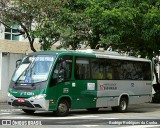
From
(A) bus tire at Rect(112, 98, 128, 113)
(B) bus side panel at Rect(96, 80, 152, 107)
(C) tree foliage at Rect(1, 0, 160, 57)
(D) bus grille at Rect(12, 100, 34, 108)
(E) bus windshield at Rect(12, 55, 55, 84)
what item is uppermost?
(C) tree foliage at Rect(1, 0, 160, 57)

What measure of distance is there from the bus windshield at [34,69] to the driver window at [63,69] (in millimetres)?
333

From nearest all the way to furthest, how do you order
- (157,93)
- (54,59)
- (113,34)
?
(54,59) < (113,34) < (157,93)

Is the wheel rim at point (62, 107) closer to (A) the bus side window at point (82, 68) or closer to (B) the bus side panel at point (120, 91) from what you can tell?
(A) the bus side window at point (82, 68)

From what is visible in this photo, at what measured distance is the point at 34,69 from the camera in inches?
716

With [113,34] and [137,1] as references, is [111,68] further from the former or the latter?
[137,1]

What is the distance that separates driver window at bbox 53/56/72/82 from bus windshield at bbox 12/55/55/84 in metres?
0.33

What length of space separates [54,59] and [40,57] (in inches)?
28.3

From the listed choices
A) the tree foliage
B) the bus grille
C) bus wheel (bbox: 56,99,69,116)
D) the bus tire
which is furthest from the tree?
the bus grille

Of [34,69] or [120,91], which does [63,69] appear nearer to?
[34,69]

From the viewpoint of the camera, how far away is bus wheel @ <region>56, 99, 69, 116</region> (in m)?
18.1

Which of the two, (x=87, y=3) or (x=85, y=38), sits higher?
(x=87, y=3)

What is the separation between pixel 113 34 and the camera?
23469 mm

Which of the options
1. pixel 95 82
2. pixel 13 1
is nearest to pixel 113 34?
pixel 95 82

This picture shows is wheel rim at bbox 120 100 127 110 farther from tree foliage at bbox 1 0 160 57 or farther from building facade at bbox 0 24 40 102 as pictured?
building facade at bbox 0 24 40 102
